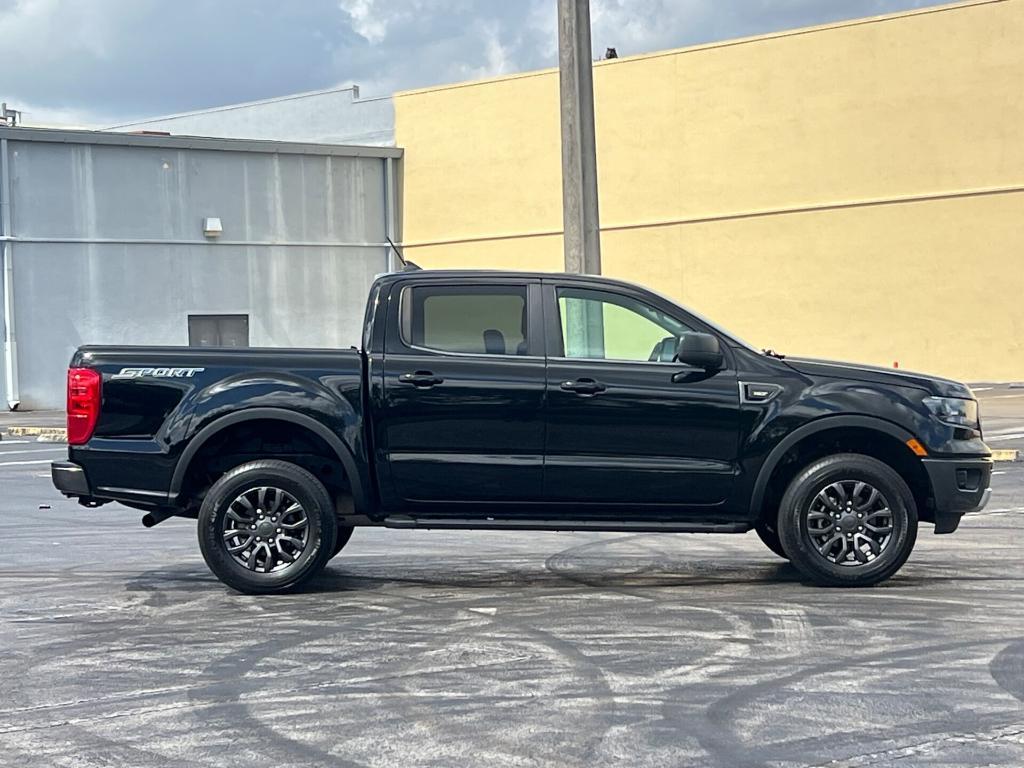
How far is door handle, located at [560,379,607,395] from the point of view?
8.64 meters

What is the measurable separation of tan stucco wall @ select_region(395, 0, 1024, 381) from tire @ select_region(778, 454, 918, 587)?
22.3 metres

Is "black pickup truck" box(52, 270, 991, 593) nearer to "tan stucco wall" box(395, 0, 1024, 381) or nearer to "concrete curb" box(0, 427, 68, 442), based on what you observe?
"concrete curb" box(0, 427, 68, 442)

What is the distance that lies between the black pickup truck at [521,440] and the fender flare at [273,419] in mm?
10

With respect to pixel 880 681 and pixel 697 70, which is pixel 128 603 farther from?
pixel 697 70

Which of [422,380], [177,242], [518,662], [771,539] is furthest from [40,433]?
[518,662]

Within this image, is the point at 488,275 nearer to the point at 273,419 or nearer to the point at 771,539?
the point at 273,419

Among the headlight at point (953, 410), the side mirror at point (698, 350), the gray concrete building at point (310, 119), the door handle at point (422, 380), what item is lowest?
the headlight at point (953, 410)

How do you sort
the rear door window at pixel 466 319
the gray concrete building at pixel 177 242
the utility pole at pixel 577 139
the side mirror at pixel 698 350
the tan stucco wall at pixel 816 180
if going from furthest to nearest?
the gray concrete building at pixel 177 242, the tan stucco wall at pixel 816 180, the utility pole at pixel 577 139, the rear door window at pixel 466 319, the side mirror at pixel 698 350

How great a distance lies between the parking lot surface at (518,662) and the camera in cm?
552

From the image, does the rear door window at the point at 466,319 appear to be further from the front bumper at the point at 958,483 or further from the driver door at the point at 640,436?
the front bumper at the point at 958,483

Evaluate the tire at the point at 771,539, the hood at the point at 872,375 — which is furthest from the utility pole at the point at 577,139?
the hood at the point at 872,375

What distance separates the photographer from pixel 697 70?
33.0 m

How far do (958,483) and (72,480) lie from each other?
5.42 m

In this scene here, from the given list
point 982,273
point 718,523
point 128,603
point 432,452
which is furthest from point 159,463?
point 982,273
